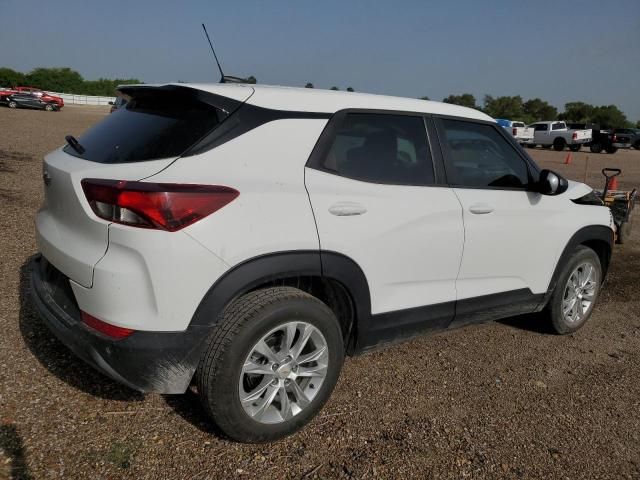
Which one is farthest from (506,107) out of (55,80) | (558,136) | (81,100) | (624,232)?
(624,232)

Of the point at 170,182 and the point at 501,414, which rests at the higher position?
the point at 170,182

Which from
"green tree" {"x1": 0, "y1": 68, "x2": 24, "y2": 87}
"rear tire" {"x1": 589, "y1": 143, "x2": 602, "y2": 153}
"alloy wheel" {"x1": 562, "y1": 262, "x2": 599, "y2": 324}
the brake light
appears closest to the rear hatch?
the brake light

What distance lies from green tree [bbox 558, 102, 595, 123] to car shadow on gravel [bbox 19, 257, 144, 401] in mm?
69621

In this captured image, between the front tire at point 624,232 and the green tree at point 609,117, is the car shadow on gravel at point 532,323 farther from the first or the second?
the green tree at point 609,117

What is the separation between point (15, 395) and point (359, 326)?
6.18 ft

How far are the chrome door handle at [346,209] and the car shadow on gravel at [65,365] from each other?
59.8 inches

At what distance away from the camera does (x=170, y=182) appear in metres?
2.17

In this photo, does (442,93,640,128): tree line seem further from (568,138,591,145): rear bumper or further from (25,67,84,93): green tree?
(25,67,84,93): green tree

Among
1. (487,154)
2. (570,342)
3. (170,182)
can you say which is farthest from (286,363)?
(570,342)

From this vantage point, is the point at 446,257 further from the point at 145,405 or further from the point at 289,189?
the point at 145,405

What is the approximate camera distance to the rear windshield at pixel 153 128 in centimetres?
235

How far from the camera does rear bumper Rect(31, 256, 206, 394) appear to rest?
2.19 m

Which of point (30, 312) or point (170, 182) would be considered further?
point (30, 312)

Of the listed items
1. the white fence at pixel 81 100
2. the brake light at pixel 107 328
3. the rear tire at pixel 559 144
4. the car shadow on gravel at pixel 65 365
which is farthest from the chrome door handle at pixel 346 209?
the white fence at pixel 81 100
